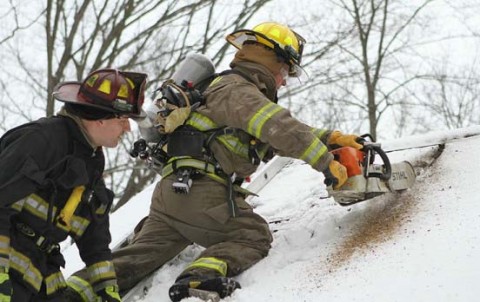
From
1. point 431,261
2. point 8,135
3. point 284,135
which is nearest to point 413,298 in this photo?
point 431,261

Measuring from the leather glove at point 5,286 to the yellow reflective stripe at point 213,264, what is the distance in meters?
1.07

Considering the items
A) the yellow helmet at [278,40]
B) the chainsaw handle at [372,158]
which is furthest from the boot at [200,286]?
the yellow helmet at [278,40]

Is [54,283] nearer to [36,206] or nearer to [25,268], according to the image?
[25,268]

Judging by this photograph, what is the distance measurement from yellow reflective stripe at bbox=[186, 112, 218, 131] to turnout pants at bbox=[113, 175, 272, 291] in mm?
300

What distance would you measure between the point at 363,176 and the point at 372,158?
0.19 m

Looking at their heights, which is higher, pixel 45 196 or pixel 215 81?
pixel 215 81

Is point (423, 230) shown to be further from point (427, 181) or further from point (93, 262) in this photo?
point (93, 262)

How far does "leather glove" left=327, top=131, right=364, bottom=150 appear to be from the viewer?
3.89 meters

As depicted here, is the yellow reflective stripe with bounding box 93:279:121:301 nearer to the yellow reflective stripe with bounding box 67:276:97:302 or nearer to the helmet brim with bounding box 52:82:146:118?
the yellow reflective stripe with bounding box 67:276:97:302

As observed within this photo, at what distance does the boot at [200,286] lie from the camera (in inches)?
123

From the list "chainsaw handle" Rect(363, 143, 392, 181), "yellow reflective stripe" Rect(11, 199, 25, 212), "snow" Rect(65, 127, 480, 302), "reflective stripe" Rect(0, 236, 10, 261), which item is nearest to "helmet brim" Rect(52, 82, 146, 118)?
"yellow reflective stripe" Rect(11, 199, 25, 212)

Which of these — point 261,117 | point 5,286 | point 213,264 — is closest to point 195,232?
point 213,264

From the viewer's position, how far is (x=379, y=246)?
3303mm

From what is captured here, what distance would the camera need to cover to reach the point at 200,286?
10.3 feet
